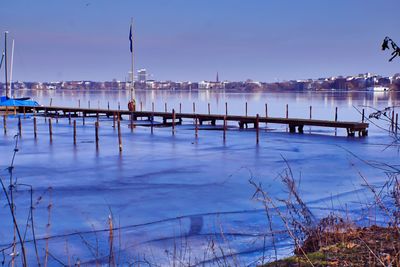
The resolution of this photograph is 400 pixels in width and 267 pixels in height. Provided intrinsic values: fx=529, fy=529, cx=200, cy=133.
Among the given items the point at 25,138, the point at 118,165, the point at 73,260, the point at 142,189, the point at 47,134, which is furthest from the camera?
the point at 47,134

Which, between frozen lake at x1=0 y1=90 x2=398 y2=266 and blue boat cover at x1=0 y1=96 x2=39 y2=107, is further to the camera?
blue boat cover at x1=0 y1=96 x2=39 y2=107

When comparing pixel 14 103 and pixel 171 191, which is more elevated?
pixel 14 103

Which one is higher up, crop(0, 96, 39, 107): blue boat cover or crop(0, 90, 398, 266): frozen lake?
crop(0, 96, 39, 107): blue boat cover

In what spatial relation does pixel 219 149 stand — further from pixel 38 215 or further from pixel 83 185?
pixel 38 215

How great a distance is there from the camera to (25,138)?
135ft

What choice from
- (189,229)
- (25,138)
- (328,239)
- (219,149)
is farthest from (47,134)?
(328,239)

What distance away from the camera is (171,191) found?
1894 cm

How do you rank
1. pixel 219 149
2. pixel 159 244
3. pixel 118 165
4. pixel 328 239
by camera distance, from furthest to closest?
1. pixel 219 149
2. pixel 118 165
3. pixel 159 244
4. pixel 328 239

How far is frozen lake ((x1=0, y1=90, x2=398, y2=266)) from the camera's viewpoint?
11648mm

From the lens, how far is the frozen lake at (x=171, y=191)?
11648mm

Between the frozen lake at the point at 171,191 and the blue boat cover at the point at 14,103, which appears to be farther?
the blue boat cover at the point at 14,103

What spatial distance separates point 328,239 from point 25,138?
35.0 meters

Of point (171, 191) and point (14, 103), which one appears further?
point (14, 103)

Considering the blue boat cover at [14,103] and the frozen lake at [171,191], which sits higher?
the blue boat cover at [14,103]
